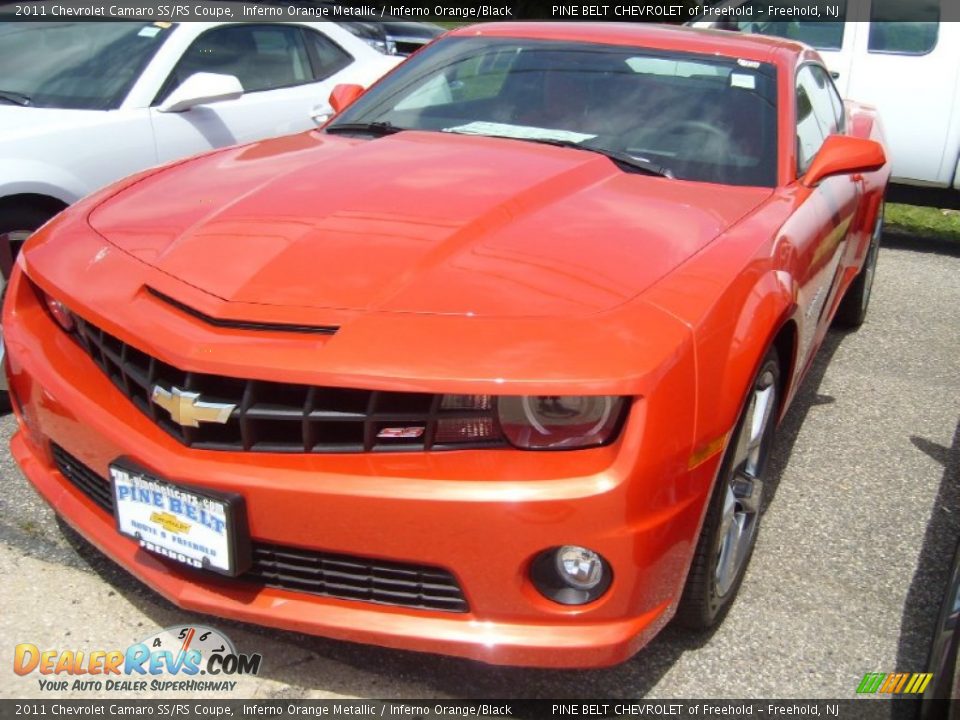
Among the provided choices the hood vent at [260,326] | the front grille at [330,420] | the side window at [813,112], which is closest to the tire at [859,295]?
the side window at [813,112]

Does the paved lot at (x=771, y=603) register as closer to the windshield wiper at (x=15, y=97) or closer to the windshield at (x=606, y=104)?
the windshield at (x=606, y=104)

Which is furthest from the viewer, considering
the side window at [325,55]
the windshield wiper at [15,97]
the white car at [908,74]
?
the white car at [908,74]

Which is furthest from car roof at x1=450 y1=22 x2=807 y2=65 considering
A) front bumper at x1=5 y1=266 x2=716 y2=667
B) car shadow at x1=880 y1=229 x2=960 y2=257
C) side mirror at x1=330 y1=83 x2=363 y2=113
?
car shadow at x1=880 y1=229 x2=960 y2=257

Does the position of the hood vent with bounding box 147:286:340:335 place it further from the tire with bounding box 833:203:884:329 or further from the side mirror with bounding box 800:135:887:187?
the tire with bounding box 833:203:884:329

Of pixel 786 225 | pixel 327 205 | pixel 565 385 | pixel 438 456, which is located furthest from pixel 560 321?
pixel 786 225

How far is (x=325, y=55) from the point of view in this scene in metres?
5.45

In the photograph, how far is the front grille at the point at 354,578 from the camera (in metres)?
1.97

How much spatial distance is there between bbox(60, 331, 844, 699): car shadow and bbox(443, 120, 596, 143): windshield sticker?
1564 millimetres

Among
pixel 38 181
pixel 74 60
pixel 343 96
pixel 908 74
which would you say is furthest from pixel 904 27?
pixel 38 181

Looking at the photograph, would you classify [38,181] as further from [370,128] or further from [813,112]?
[813,112]

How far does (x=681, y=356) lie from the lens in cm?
193

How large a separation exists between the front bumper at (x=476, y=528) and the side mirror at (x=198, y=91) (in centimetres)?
253

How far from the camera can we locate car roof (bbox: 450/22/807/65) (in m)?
3.43

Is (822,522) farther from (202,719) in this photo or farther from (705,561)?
(202,719)
